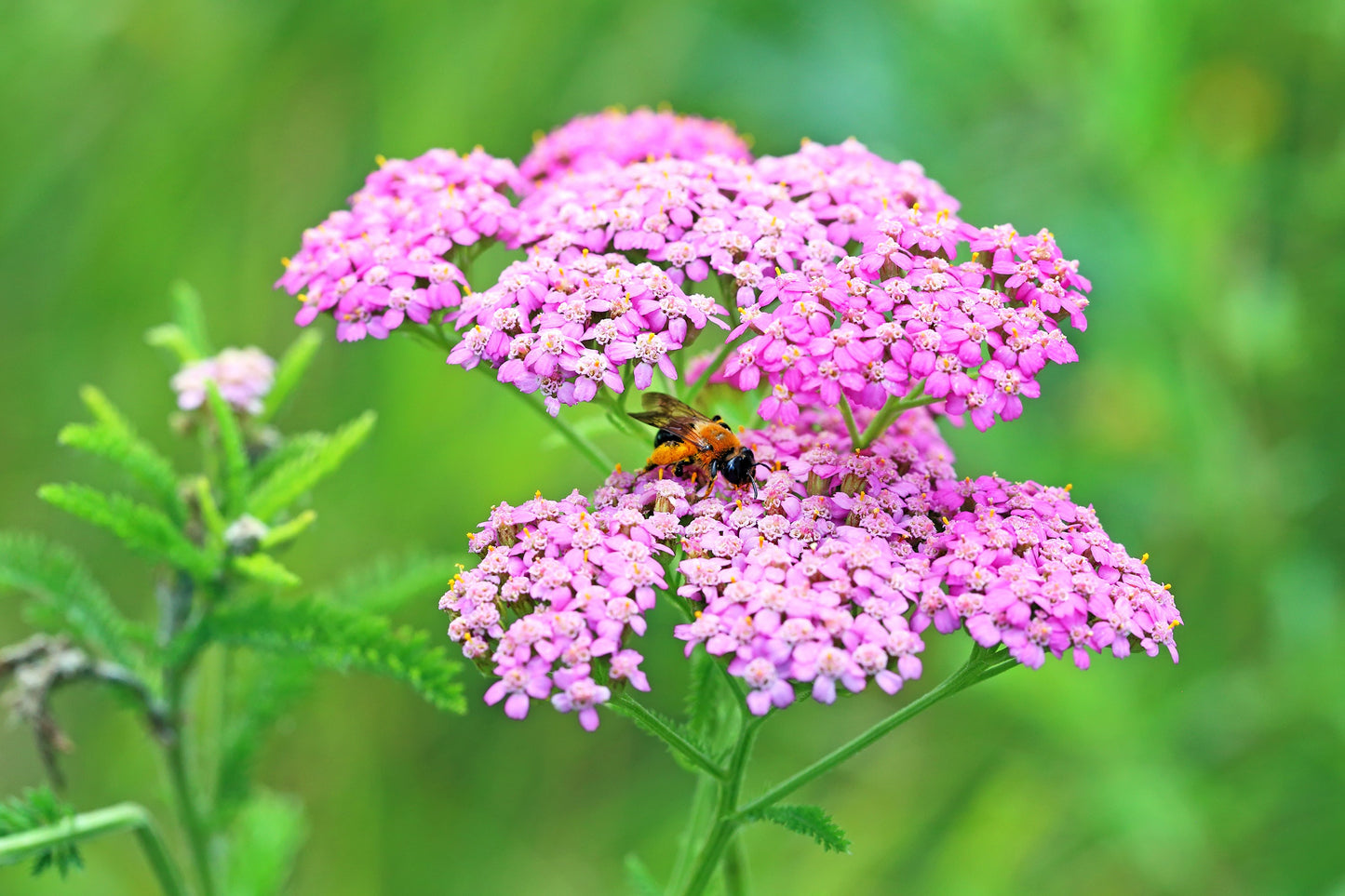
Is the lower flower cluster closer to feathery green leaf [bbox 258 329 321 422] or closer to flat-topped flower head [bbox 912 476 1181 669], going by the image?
flat-topped flower head [bbox 912 476 1181 669]

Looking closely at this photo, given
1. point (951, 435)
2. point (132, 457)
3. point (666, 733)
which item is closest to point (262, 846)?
point (132, 457)

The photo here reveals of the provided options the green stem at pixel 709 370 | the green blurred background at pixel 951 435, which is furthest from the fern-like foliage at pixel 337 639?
the green blurred background at pixel 951 435

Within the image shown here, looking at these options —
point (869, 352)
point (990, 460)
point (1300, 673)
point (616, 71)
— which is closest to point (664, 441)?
point (869, 352)

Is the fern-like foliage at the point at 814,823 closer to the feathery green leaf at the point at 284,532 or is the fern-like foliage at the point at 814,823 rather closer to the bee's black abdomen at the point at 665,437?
the bee's black abdomen at the point at 665,437

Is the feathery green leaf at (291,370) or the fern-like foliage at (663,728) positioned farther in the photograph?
the feathery green leaf at (291,370)

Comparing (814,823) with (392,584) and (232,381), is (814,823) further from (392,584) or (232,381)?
(232,381)
